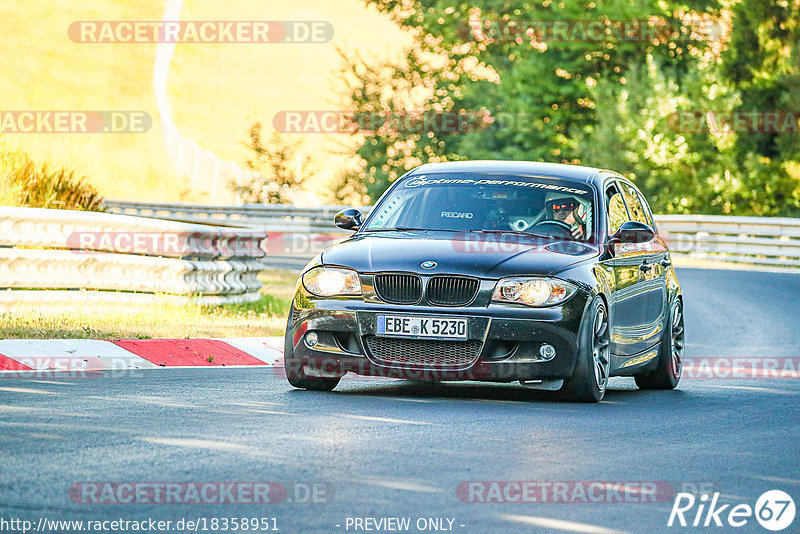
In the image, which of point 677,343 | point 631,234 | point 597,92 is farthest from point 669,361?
point 597,92

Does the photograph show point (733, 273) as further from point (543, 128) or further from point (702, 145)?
point (543, 128)

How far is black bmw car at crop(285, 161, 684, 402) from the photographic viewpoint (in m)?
9.68

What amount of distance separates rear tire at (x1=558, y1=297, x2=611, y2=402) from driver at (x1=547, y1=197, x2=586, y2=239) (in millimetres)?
804

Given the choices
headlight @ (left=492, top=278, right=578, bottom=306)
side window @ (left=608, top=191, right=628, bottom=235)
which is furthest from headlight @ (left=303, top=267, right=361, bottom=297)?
side window @ (left=608, top=191, right=628, bottom=235)

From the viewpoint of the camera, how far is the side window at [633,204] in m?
12.3

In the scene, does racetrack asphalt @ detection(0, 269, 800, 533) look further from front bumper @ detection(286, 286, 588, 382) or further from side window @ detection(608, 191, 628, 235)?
side window @ detection(608, 191, 628, 235)

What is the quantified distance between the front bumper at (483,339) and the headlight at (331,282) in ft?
0.22

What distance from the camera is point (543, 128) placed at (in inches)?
1747

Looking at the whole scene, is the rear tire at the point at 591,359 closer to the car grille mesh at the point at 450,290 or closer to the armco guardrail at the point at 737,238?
the car grille mesh at the point at 450,290

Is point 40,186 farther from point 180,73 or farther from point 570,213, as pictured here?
point 180,73

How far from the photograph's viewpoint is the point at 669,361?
12.0m

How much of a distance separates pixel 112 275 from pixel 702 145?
26.8 m

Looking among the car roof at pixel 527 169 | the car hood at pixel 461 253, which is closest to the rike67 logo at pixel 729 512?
the car hood at pixel 461 253

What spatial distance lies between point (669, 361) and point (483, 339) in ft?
9.42
